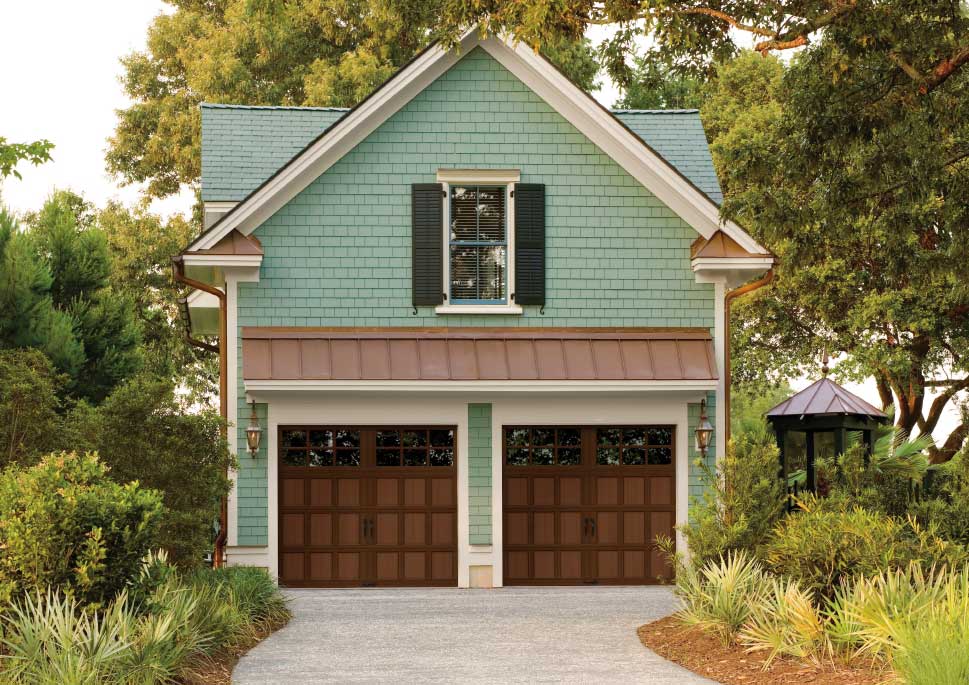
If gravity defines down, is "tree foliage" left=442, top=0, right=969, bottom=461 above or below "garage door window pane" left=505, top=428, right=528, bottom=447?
above

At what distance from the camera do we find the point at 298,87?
35.1 meters

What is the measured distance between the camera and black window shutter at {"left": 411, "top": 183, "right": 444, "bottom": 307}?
19.3 meters

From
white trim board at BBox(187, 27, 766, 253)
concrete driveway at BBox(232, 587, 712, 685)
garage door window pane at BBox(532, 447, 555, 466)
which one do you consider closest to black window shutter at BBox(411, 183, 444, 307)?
white trim board at BBox(187, 27, 766, 253)

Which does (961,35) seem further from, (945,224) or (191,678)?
(191,678)

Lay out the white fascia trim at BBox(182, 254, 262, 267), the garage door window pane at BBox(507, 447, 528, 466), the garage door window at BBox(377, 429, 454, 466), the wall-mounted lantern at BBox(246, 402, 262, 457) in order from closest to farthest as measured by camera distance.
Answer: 1. the white fascia trim at BBox(182, 254, 262, 267)
2. the wall-mounted lantern at BBox(246, 402, 262, 457)
3. the garage door window at BBox(377, 429, 454, 466)
4. the garage door window pane at BBox(507, 447, 528, 466)

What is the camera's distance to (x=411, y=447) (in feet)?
64.0

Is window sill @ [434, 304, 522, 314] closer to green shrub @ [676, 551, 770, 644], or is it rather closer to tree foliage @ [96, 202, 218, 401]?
green shrub @ [676, 551, 770, 644]

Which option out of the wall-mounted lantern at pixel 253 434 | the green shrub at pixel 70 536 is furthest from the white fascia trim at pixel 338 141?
the green shrub at pixel 70 536

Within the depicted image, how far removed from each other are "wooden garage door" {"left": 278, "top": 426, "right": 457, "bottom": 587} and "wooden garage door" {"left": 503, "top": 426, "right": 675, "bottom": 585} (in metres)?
1.04

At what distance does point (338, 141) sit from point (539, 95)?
10.00 ft

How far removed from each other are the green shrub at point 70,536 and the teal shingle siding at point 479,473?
342 inches

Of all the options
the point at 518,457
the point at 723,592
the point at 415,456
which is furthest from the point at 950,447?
the point at 723,592

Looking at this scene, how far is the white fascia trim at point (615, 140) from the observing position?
1920 cm

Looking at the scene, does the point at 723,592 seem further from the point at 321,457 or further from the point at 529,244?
the point at 321,457
